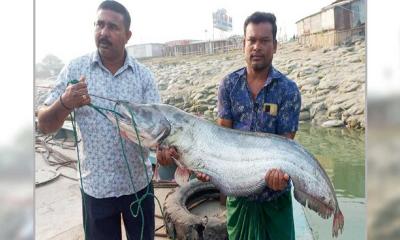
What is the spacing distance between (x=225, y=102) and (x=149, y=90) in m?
0.43

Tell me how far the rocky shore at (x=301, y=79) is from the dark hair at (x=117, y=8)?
357 mm

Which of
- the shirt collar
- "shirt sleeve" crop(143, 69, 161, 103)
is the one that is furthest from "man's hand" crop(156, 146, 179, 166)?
the shirt collar

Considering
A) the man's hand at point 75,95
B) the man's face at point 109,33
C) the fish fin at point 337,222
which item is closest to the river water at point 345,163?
the fish fin at point 337,222

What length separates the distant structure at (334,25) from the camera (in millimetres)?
2432

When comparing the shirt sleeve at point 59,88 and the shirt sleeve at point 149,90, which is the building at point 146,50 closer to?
the shirt sleeve at point 149,90

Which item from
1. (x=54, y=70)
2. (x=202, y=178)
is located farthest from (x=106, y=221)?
(x=54, y=70)

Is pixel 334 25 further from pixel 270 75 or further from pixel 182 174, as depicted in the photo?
pixel 182 174

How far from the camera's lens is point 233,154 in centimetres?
222

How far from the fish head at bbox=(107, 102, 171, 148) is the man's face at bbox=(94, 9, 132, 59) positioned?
30cm

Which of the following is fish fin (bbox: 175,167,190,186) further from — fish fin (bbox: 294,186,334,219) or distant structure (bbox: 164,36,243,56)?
distant structure (bbox: 164,36,243,56)

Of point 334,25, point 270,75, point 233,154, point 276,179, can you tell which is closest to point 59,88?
point 233,154

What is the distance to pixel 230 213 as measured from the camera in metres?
2.38

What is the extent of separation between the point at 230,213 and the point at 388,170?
2.88 feet

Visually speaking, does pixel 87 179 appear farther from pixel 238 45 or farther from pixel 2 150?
pixel 238 45
